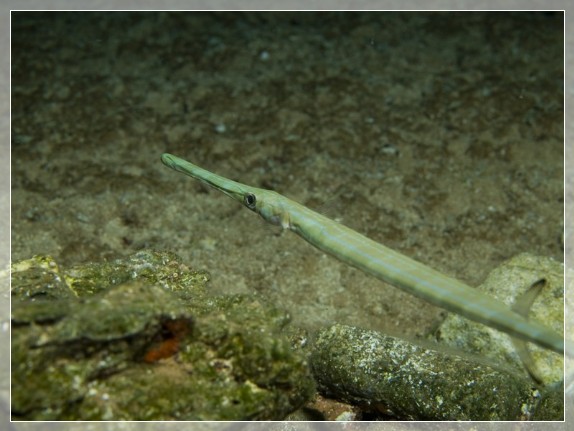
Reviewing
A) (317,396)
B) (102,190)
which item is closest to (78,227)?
(102,190)

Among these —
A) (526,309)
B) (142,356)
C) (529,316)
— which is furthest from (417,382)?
(142,356)

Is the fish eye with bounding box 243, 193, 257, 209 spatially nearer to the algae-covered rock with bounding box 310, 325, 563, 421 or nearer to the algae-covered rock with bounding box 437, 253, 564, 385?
the algae-covered rock with bounding box 310, 325, 563, 421

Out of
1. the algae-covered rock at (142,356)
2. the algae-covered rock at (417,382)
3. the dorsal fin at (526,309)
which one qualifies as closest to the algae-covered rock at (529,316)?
the algae-covered rock at (417,382)

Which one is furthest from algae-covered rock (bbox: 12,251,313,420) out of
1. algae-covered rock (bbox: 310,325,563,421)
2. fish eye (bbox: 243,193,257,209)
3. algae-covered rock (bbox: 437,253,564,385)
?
algae-covered rock (bbox: 437,253,564,385)

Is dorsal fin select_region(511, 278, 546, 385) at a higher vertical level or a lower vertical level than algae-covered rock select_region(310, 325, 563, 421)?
higher

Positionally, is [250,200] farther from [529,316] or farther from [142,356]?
[529,316]

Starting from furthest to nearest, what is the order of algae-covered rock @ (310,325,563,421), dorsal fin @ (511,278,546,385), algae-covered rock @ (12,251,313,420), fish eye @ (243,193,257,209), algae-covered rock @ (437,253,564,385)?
algae-covered rock @ (437,253,564,385)
fish eye @ (243,193,257,209)
algae-covered rock @ (310,325,563,421)
dorsal fin @ (511,278,546,385)
algae-covered rock @ (12,251,313,420)

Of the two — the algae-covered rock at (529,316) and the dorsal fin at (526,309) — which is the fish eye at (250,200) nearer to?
the dorsal fin at (526,309)
